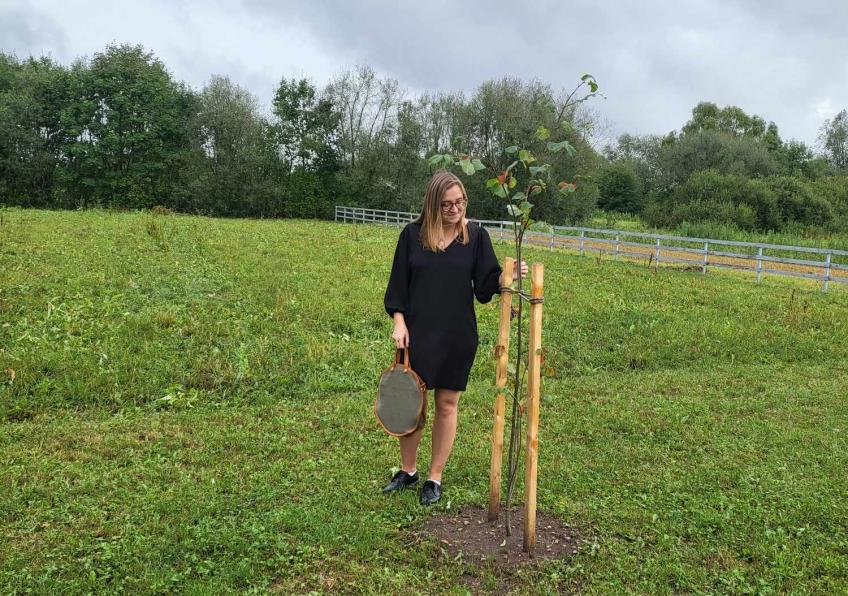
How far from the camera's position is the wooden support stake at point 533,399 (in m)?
2.89

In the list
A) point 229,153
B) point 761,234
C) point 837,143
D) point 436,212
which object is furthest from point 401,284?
point 837,143

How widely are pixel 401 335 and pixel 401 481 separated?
1.05 m

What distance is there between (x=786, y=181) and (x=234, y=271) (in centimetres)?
2907

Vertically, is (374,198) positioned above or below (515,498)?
above

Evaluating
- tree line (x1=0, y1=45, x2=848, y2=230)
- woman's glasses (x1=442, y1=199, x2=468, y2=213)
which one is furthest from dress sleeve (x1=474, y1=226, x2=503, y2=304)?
tree line (x1=0, y1=45, x2=848, y2=230)

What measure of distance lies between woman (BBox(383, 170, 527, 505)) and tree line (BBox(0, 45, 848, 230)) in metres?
25.6

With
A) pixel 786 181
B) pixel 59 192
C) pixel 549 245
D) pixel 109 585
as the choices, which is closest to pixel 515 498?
pixel 109 585

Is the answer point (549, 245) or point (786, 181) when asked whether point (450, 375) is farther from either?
point (786, 181)

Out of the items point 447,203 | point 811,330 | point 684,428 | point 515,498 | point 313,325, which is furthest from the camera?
point 811,330

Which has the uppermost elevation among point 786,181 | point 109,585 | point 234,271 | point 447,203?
point 786,181

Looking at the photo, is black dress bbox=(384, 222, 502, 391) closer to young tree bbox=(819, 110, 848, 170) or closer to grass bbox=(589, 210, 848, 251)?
grass bbox=(589, 210, 848, 251)

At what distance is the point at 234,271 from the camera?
10453 millimetres

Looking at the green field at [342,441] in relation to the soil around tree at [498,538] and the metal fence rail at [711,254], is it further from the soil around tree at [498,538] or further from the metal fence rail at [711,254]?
the metal fence rail at [711,254]

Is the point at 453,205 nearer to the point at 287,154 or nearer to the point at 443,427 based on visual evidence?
the point at 443,427
